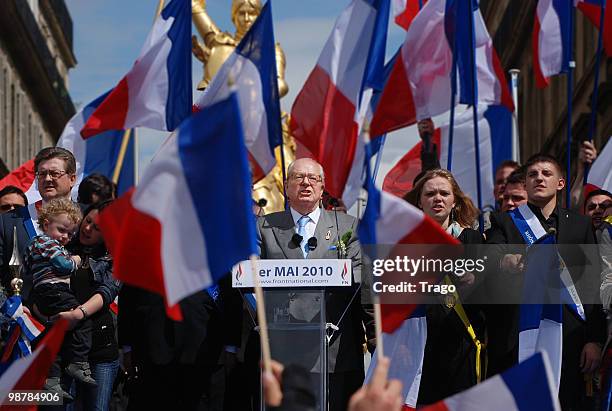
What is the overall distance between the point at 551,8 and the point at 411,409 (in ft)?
19.4

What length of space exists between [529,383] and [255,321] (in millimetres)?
2975

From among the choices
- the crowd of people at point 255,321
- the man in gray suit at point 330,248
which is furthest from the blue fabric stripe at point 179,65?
the man in gray suit at point 330,248

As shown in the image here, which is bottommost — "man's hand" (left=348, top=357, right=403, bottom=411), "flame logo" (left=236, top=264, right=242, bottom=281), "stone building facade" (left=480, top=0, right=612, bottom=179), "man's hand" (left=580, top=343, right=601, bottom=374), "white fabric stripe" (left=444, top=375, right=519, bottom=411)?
"man's hand" (left=348, top=357, right=403, bottom=411)

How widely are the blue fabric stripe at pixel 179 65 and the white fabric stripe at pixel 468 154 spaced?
3.68 m

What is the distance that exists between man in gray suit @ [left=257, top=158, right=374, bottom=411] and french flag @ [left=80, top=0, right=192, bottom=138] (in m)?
2.97

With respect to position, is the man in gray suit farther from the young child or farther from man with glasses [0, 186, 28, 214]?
man with glasses [0, 186, 28, 214]

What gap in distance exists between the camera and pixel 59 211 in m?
8.84

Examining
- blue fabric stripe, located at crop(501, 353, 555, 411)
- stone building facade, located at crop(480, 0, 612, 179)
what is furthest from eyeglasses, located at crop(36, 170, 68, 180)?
stone building facade, located at crop(480, 0, 612, 179)

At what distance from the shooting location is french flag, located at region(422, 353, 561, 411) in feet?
19.2

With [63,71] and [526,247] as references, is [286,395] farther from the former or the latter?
[63,71]

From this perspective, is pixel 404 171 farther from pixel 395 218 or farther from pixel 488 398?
pixel 488 398

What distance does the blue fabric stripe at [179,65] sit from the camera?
1176cm

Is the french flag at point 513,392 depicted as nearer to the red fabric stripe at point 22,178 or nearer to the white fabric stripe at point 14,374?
the white fabric stripe at point 14,374

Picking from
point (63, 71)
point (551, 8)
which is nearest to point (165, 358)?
point (551, 8)
